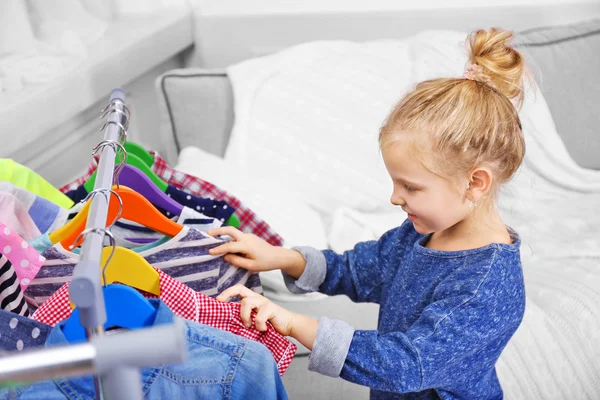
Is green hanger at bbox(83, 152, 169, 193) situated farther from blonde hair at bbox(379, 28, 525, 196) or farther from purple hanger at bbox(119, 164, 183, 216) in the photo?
blonde hair at bbox(379, 28, 525, 196)

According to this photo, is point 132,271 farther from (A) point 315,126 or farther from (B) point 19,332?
(A) point 315,126

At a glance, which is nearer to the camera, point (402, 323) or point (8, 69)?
point (402, 323)

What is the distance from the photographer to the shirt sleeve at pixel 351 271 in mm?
1179

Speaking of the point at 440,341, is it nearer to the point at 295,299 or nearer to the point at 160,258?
the point at 160,258

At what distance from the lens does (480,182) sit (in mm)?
963

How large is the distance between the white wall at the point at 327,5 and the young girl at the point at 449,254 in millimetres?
1272

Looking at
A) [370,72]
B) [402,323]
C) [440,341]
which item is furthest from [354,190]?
[440,341]

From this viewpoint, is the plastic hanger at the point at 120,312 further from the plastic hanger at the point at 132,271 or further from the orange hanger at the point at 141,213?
the orange hanger at the point at 141,213

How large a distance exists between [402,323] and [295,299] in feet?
1.53

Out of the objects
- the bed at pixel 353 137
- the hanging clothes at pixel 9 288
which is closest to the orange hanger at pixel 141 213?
the hanging clothes at pixel 9 288

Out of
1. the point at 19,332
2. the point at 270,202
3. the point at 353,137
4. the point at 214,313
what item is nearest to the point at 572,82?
the point at 353,137

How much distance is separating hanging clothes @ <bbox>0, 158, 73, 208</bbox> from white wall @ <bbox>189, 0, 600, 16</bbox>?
1227mm

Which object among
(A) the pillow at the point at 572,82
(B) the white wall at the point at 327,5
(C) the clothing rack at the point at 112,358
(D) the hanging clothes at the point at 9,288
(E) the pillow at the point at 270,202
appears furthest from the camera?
(B) the white wall at the point at 327,5

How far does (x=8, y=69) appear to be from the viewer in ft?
5.29
